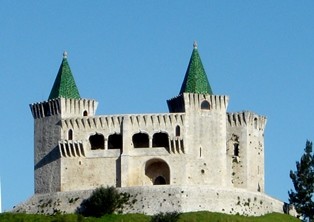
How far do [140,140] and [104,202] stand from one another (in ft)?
25.8

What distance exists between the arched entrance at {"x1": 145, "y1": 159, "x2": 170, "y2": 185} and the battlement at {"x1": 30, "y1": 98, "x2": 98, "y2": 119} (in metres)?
6.82

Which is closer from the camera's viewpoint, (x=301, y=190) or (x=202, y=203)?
(x=202, y=203)

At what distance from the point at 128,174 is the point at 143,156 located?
6.19 feet

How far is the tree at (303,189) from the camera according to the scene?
130 m

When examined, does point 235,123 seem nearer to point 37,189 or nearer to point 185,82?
point 185,82

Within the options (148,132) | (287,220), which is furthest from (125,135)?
(287,220)

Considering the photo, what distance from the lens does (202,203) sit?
123 m

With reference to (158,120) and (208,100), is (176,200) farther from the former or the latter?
(208,100)

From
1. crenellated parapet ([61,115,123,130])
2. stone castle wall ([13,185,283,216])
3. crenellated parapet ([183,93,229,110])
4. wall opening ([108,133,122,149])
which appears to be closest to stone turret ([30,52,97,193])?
crenellated parapet ([61,115,123,130])

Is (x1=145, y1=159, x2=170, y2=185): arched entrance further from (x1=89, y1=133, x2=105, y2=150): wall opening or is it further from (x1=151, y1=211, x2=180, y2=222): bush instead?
(x1=151, y1=211, x2=180, y2=222): bush

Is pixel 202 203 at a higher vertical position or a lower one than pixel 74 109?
lower

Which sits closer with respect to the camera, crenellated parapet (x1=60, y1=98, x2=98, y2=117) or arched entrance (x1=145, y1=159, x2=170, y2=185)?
arched entrance (x1=145, y1=159, x2=170, y2=185)

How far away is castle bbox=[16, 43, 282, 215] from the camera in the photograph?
125125 millimetres

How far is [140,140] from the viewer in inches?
5034
